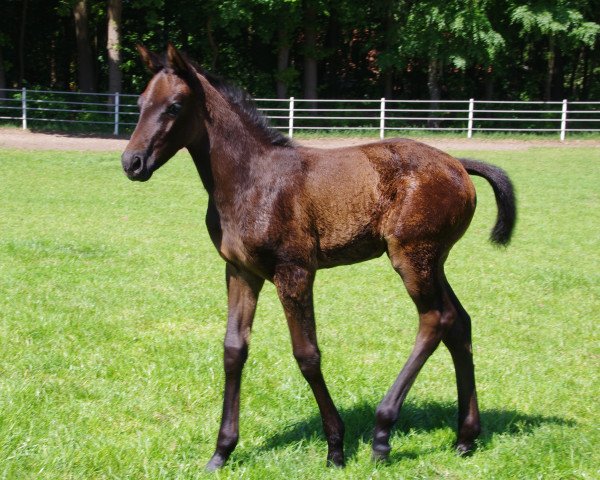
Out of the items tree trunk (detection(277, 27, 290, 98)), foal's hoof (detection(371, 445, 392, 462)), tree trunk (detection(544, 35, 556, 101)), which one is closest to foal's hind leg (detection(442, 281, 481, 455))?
foal's hoof (detection(371, 445, 392, 462))

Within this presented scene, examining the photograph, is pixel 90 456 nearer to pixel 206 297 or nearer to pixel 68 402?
pixel 68 402

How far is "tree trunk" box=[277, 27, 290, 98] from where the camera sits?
97.3 feet

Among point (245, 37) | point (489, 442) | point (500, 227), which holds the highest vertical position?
point (245, 37)

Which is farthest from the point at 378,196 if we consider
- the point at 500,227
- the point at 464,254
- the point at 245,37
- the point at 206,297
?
the point at 245,37

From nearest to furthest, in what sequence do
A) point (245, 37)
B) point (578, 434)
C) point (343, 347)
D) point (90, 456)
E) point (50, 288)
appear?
point (90, 456) → point (578, 434) → point (343, 347) → point (50, 288) → point (245, 37)

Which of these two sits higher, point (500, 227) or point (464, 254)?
point (500, 227)

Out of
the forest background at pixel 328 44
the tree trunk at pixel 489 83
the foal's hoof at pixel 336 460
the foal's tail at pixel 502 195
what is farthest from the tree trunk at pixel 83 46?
the foal's hoof at pixel 336 460

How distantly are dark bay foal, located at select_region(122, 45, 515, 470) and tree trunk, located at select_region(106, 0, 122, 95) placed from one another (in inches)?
948

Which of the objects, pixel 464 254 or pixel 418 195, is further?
pixel 464 254

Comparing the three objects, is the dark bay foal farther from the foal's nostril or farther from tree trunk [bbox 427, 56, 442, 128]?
tree trunk [bbox 427, 56, 442, 128]

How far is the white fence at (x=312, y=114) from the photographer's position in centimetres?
2525

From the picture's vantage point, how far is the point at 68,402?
16.2 ft

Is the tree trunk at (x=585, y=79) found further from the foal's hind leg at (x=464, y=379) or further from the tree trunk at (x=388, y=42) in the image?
the foal's hind leg at (x=464, y=379)

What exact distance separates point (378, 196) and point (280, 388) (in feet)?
5.51
